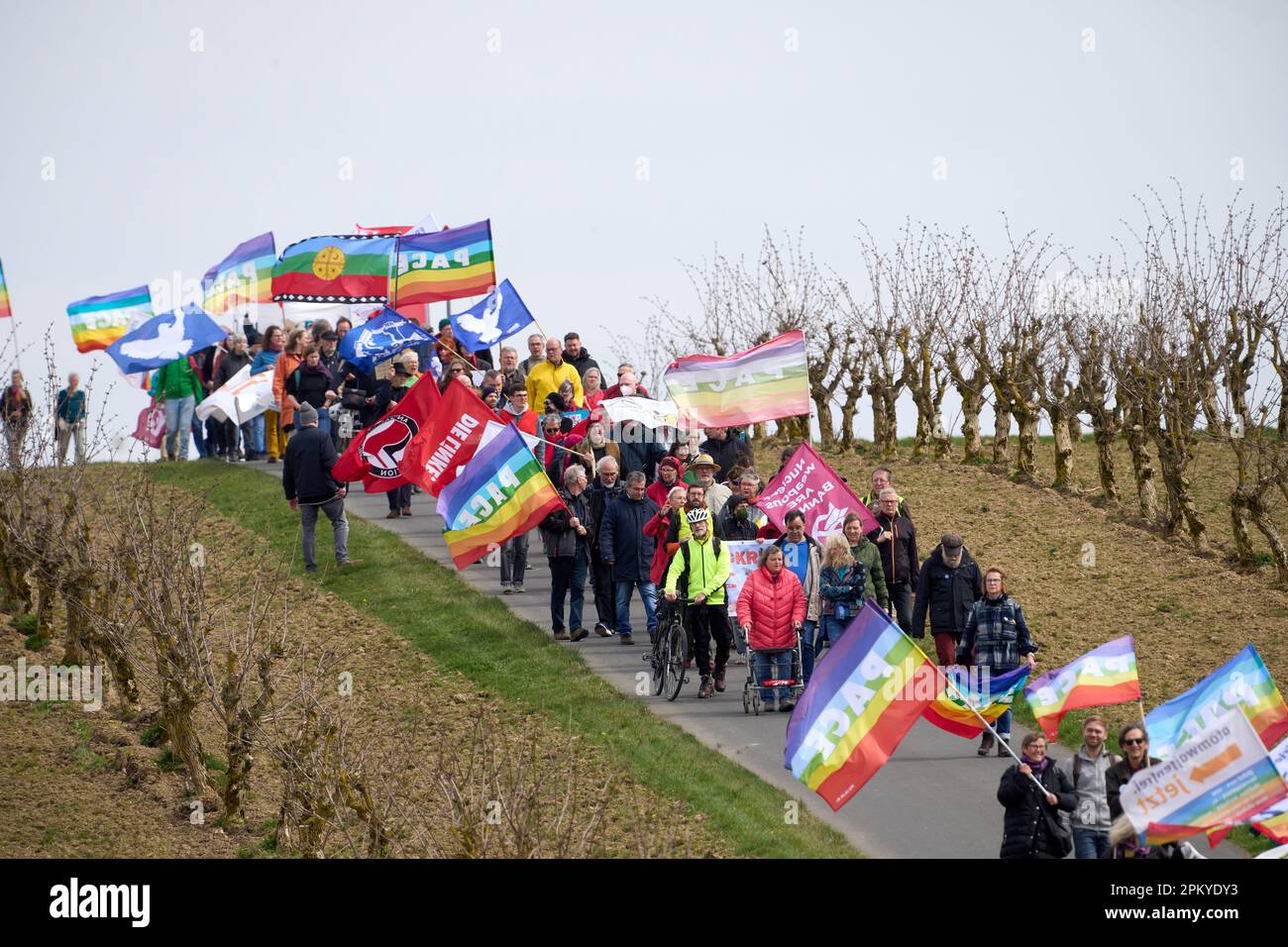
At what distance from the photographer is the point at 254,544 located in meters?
26.0

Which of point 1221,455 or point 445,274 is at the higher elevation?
point 445,274

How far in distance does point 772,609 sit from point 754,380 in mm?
5036

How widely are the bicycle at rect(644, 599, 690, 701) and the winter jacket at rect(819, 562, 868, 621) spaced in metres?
1.51

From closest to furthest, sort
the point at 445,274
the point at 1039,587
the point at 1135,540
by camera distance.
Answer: the point at 1039,587 → the point at 1135,540 → the point at 445,274

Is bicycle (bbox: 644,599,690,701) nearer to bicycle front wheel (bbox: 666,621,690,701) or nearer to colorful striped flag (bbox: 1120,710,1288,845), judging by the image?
bicycle front wheel (bbox: 666,621,690,701)

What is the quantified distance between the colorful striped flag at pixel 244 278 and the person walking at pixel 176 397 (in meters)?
2.57

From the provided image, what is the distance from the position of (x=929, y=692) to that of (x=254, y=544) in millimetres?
14690

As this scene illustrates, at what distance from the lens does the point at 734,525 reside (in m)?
20.5

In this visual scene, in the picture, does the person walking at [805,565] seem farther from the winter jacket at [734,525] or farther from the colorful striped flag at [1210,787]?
the colorful striped flag at [1210,787]

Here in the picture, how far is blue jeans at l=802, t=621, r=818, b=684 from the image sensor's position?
62.7 ft

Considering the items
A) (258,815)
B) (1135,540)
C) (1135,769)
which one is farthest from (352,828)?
(1135,540)

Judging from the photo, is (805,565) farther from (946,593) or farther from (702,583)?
(946,593)

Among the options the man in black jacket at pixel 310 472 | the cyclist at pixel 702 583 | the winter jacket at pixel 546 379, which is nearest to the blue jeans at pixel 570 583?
the cyclist at pixel 702 583
